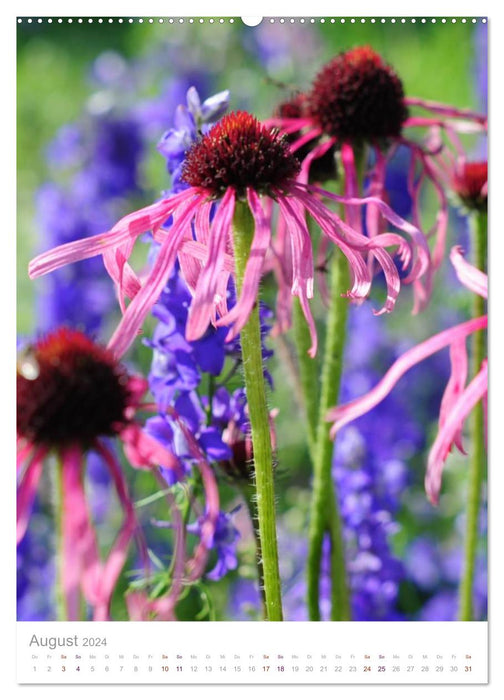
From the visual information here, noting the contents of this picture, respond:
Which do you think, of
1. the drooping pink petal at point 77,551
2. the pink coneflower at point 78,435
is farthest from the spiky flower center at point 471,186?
the drooping pink petal at point 77,551

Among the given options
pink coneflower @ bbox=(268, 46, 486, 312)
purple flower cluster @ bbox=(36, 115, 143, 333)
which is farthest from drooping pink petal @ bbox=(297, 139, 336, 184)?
purple flower cluster @ bbox=(36, 115, 143, 333)

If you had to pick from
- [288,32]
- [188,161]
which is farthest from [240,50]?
[188,161]

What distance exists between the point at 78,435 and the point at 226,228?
0.48 feet

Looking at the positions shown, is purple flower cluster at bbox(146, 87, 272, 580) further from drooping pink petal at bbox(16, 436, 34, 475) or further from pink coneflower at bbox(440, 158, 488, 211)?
pink coneflower at bbox(440, 158, 488, 211)

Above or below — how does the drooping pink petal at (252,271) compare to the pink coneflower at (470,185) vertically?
below

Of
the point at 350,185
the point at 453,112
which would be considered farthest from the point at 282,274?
the point at 453,112

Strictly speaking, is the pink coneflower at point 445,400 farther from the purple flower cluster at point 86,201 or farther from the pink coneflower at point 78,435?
the purple flower cluster at point 86,201

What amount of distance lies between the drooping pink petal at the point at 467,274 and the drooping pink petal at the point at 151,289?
7.4 inches

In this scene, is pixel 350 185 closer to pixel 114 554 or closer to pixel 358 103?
pixel 358 103

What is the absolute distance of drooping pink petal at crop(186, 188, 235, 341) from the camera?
53cm

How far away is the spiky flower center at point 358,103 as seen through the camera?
2.52 feet

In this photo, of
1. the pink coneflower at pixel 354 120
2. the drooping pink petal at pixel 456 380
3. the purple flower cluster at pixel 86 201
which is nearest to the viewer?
the drooping pink petal at pixel 456 380
